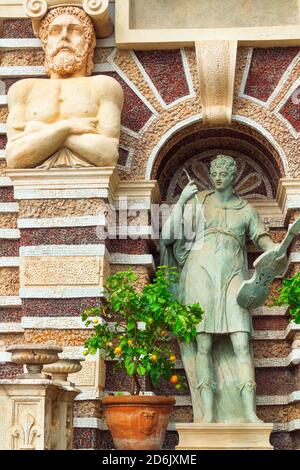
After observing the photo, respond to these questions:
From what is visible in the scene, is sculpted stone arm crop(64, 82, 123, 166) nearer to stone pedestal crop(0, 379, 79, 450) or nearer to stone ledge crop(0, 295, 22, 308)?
stone ledge crop(0, 295, 22, 308)

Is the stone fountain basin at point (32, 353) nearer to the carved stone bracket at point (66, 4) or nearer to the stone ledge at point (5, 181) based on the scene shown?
the stone ledge at point (5, 181)

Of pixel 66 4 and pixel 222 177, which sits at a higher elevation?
pixel 66 4

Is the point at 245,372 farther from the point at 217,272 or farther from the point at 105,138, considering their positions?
the point at 105,138

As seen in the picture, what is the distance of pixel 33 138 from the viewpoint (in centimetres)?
1258

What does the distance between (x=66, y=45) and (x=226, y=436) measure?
5.14m

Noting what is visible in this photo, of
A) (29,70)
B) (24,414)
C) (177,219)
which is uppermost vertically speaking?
(29,70)

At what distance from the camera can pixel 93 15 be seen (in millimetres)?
13195

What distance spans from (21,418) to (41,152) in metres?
3.88

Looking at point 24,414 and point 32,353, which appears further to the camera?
point 32,353

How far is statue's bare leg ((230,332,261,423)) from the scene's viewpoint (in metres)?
12.1

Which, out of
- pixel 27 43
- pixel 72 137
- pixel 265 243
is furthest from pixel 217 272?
pixel 27 43

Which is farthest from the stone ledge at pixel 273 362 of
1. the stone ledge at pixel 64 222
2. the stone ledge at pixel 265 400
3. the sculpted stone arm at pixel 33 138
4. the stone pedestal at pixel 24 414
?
the stone pedestal at pixel 24 414

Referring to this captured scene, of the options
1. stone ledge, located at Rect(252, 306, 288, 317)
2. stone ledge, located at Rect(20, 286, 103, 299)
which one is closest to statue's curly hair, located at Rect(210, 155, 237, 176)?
stone ledge, located at Rect(252, 306, 288, 317)

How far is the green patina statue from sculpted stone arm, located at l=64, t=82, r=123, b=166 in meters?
1.02
